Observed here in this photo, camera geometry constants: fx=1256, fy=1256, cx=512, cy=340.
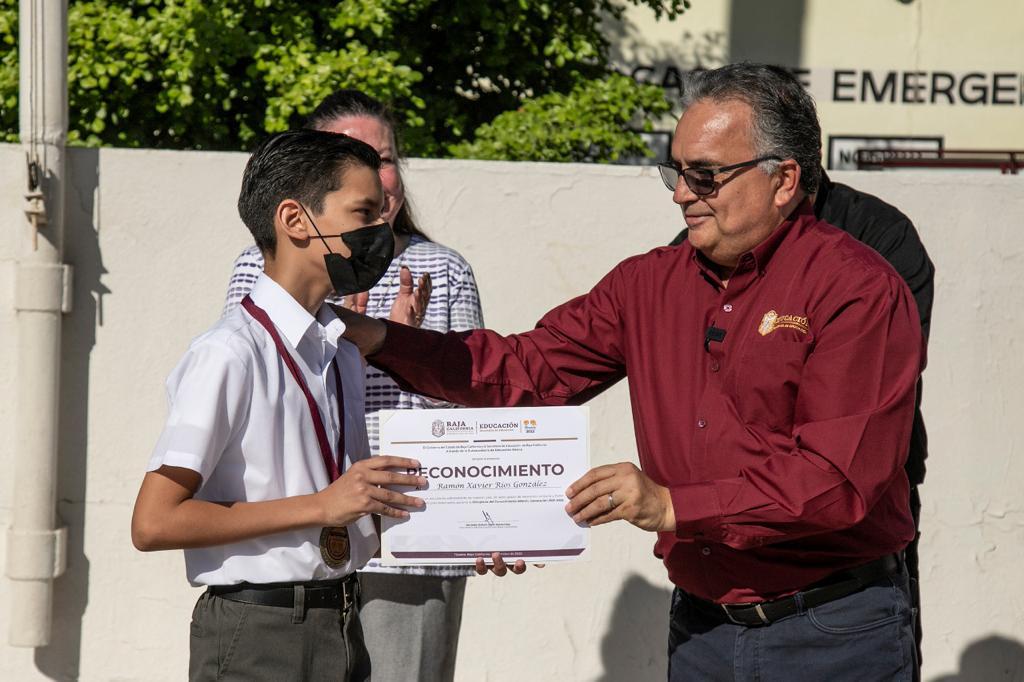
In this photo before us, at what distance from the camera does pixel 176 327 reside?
468cm

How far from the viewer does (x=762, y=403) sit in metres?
2.60

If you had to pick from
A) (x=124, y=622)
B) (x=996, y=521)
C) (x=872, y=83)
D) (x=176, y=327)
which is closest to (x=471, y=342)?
(x=176, y=327)

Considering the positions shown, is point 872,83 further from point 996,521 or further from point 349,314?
point 349,314

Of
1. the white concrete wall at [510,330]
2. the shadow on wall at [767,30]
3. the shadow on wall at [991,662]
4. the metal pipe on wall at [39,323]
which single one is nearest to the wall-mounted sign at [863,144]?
the shadow on wall at [767,30]

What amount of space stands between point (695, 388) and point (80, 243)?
2793mm

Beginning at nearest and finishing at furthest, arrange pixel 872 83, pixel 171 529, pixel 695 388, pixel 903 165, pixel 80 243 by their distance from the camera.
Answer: pixel 171 529, pixel 695 388, pixel 80 243, pixel 903 165, pixel 872 83

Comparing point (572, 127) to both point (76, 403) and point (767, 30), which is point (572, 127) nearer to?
point (76, 403)

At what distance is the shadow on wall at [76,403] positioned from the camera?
4.64 metres

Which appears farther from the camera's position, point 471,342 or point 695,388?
point 471,342

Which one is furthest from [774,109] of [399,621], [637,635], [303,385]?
[637,635]

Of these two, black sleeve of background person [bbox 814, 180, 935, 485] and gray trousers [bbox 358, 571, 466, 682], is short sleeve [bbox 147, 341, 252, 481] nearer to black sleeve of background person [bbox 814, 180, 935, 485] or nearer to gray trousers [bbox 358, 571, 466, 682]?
gray trousers [bbox 358, 571, 466, 682]

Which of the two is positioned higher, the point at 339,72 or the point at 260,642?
the point at 339,72

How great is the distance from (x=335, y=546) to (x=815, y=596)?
1.02 m

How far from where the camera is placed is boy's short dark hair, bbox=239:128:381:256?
264 centimetres
